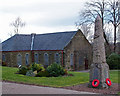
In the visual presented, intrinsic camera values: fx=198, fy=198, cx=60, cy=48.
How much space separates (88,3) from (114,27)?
23.7ft

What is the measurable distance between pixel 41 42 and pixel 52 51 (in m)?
4.40

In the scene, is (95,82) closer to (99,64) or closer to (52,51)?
(99,64)

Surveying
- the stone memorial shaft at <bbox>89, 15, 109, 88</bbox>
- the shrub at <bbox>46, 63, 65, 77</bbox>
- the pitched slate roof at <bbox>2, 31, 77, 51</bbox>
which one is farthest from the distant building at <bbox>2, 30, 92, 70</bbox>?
the stone memorial shaft at <bbox>89, 15, 109, 88</bbox>

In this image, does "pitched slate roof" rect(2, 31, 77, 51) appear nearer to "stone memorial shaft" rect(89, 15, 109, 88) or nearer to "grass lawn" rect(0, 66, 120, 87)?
"grass lawn" rect(0, 66, 120, 87)

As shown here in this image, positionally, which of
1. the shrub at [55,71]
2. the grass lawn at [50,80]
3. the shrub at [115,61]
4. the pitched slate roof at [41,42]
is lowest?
the grass lawn at [50,80]

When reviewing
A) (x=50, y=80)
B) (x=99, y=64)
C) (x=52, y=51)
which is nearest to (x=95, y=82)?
(x=99, y=64)

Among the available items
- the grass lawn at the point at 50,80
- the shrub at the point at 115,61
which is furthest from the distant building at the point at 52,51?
the grass lawn at the point at 50,80

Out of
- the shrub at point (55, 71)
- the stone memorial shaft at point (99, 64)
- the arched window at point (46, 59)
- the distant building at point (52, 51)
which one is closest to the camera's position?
the stone memorial shaft at point (99, 64)

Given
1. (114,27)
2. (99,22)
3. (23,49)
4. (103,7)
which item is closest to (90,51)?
(114,27)

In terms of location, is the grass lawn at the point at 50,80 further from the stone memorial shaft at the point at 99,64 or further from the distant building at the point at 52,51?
the distant building at the point at 52,51

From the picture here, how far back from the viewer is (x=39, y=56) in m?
35.6

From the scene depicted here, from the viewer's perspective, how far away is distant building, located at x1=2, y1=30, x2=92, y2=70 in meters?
33.2

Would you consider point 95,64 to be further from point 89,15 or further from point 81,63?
point 89,15

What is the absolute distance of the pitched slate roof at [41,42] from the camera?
34.1 meters
